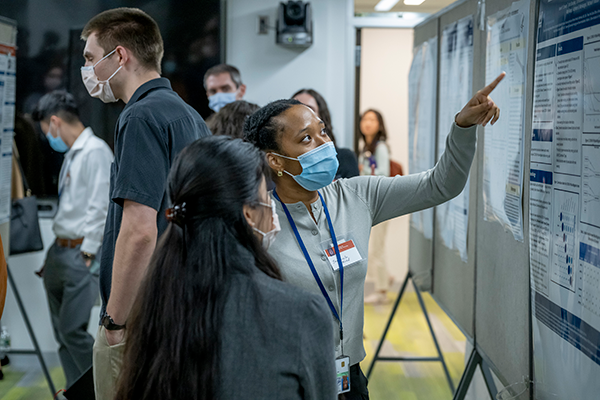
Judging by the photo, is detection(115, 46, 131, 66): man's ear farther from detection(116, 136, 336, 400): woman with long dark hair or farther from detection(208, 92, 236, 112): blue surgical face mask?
detection(208, 92, 236, 112): blue surgical face mask

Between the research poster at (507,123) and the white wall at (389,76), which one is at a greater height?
the white wall at (389,76)

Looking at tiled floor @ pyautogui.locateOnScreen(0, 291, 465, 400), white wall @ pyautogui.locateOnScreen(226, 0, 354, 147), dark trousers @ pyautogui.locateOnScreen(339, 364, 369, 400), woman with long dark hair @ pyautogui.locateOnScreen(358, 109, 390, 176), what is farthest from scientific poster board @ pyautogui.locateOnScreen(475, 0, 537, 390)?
woman with long dark hair @ pyautogui.locateOnScreen(358, 109, 390, 176)

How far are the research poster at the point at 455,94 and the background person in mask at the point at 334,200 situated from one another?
0.60 metres

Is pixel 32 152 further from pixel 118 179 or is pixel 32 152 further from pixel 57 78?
pixel 118 179

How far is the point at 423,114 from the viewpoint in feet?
9.48

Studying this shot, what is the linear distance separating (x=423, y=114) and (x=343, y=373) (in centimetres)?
174

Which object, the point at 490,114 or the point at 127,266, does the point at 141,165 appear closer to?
the point at 127,266

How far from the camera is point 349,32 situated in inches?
178

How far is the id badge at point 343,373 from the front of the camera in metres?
1.49

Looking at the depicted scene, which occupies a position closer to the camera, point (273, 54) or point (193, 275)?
point (193, 275)

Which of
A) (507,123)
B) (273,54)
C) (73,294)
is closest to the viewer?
(507,123)

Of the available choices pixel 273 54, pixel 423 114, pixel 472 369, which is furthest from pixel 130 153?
pixel 273 54

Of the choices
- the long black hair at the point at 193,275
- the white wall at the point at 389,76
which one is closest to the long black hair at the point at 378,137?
the white wall at the point at 389,76

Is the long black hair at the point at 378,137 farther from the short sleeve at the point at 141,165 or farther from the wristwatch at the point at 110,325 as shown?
the wristwatch at the point at 110,325
